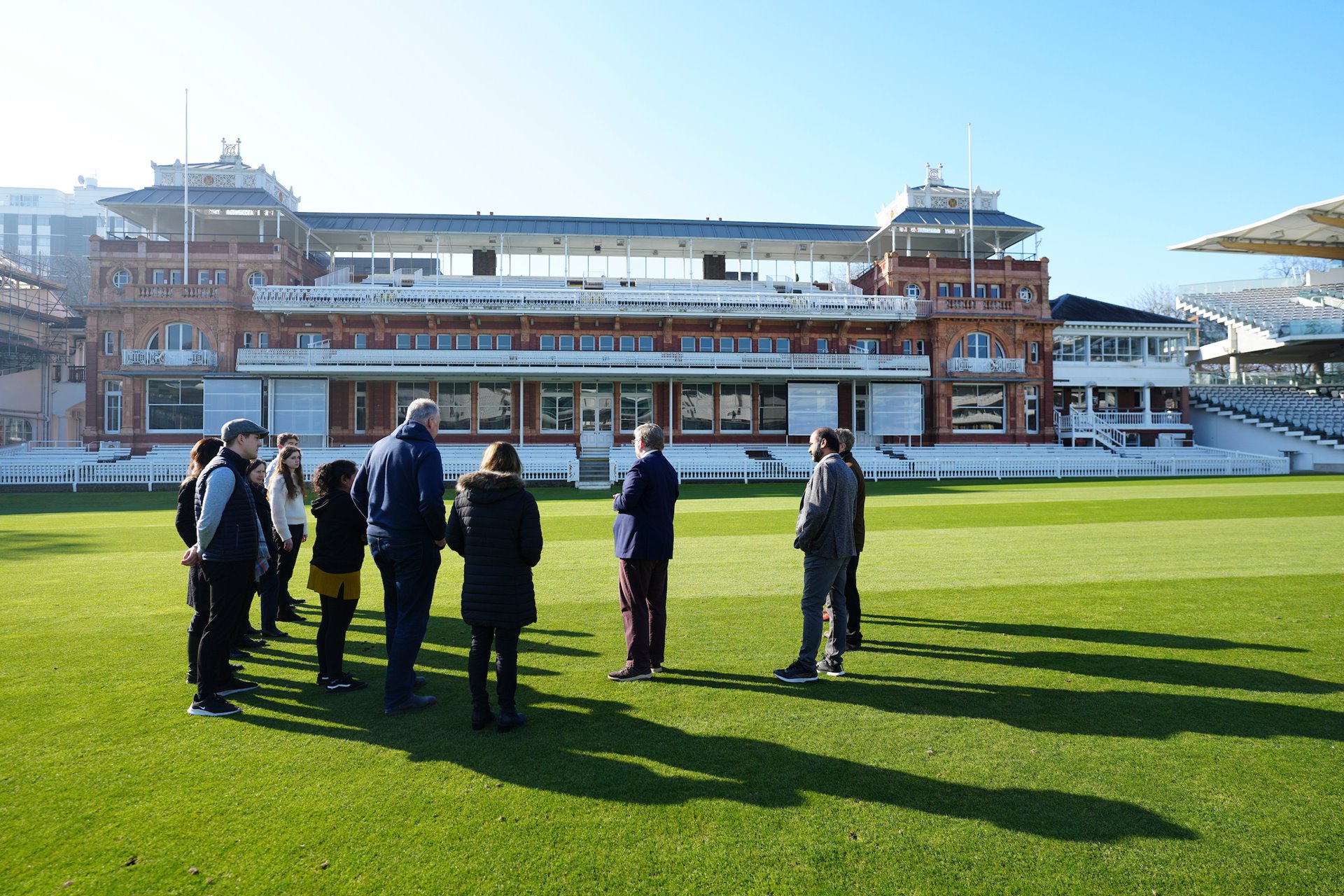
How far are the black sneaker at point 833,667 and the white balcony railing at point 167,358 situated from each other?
38.4 metres

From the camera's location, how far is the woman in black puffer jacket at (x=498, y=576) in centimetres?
493

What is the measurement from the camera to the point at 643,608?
6062 mm

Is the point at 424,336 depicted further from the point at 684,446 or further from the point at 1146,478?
the point at 1146,478

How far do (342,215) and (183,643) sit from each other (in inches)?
1561

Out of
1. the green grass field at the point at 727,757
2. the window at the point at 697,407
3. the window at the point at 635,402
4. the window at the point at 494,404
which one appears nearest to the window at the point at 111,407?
the window at the point at 494,404

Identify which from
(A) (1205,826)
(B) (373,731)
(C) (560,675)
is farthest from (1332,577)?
(B) (373,731)

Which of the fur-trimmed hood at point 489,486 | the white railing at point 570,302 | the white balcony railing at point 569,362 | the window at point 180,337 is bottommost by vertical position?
the fur-trimmed hood at point 489,486

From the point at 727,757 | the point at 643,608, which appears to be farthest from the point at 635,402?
the point at 727,757

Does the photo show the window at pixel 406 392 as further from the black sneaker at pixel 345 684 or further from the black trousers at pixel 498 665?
the black trousers at pixel 498 665

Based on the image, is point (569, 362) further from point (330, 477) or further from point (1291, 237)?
point (1291, 237)

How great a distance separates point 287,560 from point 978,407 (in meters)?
38.4

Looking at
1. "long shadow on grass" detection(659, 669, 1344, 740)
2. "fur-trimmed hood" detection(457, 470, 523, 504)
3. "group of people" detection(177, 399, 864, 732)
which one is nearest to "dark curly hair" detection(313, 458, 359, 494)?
"group of people" detection(177, 399, 864, 732)

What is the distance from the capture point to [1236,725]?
16.0 feet

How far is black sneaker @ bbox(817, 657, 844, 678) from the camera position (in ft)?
20.1
